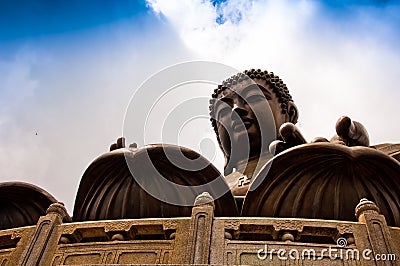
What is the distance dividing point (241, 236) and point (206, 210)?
461 millimetres

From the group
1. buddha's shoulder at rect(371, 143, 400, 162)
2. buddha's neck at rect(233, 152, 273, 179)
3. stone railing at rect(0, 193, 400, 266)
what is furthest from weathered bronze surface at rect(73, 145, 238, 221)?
buddha's shoulder at rect(371, 143, 400, 162)

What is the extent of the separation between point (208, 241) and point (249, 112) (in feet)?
20.1

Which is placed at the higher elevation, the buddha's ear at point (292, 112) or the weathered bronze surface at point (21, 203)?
the buddha's ear at point (292, 112)

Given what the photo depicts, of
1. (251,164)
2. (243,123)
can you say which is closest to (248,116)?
(243,123)

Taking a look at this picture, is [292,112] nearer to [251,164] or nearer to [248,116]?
[248,116]

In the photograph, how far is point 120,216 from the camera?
639 centimetres

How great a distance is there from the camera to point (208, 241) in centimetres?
470

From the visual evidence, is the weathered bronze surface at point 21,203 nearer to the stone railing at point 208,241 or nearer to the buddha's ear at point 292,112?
the stone railing at point 208,241

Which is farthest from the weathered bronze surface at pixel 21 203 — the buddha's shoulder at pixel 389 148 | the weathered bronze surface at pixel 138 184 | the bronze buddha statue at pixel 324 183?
the buddha's shoulder at pixel 389 148

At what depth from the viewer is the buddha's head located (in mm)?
10508

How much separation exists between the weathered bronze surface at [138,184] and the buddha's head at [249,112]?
4188 millimetres

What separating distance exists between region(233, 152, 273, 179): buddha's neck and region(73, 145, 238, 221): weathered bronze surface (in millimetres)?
3481

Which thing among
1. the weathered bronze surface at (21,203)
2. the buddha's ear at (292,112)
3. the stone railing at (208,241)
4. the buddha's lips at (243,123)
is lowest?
the stone railing at (208,241)

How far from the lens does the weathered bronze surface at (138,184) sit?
628cm
